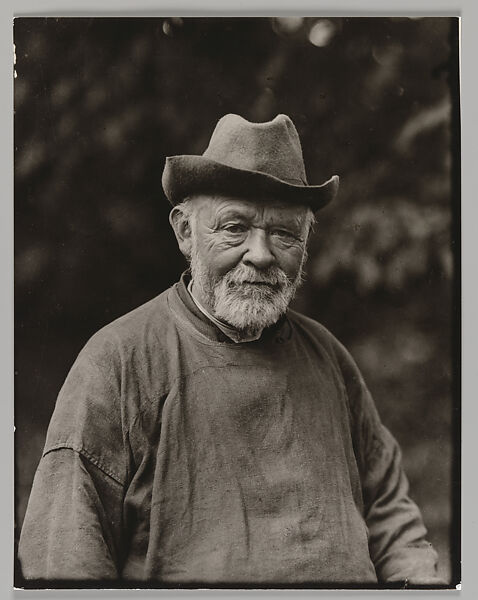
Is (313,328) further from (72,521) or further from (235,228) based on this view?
(72,521)

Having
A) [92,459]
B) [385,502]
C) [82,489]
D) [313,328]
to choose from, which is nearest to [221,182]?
[313,328]

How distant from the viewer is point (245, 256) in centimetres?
279

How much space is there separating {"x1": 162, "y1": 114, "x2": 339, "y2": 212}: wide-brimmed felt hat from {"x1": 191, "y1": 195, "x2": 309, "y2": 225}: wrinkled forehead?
23mm

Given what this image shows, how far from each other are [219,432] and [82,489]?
21.3 inches

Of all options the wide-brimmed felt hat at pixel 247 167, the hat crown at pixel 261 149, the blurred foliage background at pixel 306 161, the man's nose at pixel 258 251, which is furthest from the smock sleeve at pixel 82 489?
the hat crown at pixel 261 149

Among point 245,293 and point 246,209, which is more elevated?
point 246,209

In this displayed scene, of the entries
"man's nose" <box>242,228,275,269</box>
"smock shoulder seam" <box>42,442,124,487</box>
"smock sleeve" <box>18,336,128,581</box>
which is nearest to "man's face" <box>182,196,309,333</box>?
"man's nose" <box>242,228,275,269</box>

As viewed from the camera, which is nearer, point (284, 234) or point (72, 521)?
point (72, 521)

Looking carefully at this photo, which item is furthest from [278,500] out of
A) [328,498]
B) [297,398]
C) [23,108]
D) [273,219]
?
[23,108]

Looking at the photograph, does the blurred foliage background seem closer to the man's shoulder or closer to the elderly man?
the man's shoulder

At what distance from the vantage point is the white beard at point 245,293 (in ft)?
9.23

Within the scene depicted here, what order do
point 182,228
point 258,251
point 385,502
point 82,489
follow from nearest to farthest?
point 82,489, point 258,251, point 182,228, point 385,502

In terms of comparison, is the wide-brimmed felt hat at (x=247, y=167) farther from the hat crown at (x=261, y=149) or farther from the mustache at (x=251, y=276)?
the mustache at (x=251, y=276)

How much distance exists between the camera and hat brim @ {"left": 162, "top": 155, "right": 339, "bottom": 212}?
2.79 m
